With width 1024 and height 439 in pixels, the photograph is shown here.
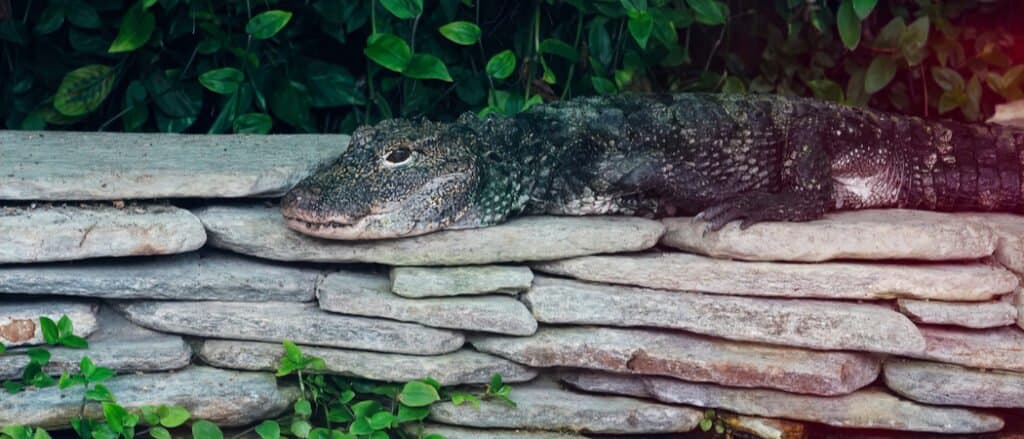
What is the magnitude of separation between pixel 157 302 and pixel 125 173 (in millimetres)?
441

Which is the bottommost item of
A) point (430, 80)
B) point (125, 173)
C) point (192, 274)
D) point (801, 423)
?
point (801, 423)

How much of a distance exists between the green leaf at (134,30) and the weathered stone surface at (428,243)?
1190 millimetres

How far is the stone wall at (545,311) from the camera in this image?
153 inches

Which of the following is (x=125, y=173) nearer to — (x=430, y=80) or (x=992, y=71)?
(x=430, y=80)

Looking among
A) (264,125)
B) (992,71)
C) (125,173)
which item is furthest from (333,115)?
(992,71)

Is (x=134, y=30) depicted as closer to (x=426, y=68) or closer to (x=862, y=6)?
(x=426, y=68)

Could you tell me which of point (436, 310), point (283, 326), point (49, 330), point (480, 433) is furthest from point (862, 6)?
point (49, 330)

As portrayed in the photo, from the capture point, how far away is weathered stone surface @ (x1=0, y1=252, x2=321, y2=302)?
3783 millimetres

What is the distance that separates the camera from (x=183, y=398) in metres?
3.80

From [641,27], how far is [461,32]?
715mm

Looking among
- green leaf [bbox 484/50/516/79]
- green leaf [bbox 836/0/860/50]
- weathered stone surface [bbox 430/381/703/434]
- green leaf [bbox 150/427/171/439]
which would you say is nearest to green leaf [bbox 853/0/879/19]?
green leaf [bbox 836/0/860/50]

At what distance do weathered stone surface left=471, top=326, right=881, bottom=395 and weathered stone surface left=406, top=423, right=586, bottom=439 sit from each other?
0.23m

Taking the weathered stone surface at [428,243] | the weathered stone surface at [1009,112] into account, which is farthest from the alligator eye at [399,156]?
the weathered stone surface at [1009,112]

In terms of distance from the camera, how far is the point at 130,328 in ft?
13.0
